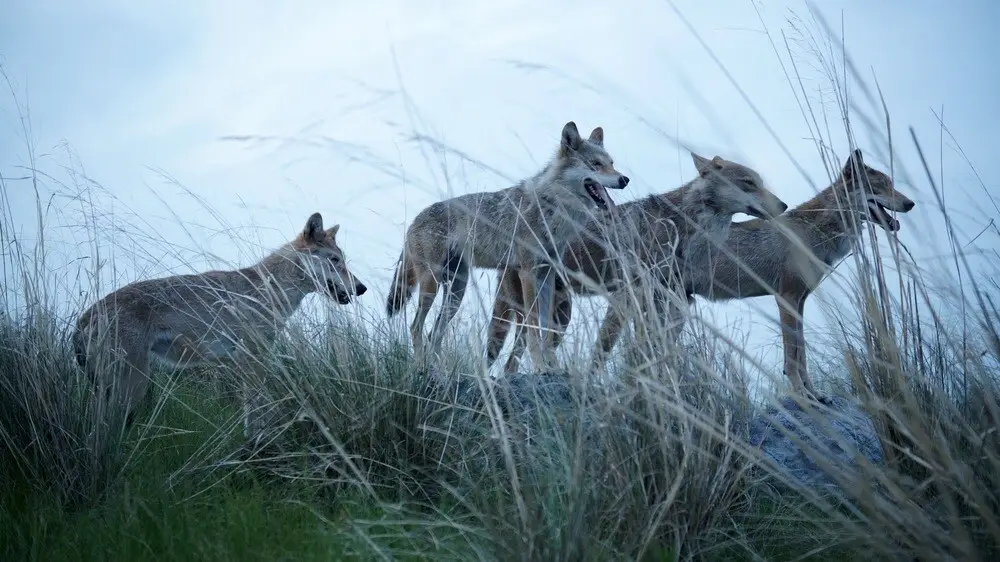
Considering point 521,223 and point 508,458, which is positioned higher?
point 521,223

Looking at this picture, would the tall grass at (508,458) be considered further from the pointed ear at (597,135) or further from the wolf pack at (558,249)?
the pointed ear at (597,135)

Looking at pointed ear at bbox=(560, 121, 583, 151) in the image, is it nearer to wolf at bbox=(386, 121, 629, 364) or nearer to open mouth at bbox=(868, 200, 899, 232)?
wolf at bbox=(386, 121, 629, 364)

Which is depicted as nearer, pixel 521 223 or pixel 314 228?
pixel 521 223

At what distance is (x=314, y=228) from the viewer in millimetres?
9188

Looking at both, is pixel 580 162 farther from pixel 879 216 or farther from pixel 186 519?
pixel 186 519

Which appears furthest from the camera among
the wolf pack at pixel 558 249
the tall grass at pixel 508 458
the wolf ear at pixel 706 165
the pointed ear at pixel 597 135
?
the pointed ear at pixel 597 135

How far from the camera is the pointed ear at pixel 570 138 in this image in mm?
8500

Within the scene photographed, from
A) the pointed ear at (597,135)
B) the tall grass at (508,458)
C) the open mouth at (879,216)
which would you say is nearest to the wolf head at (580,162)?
the pointed ear at (597,135)

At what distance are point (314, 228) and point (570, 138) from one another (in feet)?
10.1

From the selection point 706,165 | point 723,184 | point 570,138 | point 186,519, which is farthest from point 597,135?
point 186,519

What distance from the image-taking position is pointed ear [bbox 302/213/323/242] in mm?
9086

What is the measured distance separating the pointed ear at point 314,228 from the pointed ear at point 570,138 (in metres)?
2.85

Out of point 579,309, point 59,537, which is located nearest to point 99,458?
point 59,537

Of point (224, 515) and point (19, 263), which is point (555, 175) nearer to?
point (19, 263)
